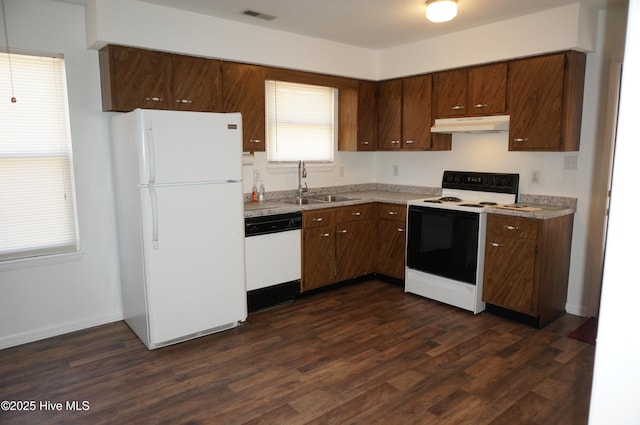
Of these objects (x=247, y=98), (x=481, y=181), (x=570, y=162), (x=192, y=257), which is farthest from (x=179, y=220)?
(x=570, y=162)

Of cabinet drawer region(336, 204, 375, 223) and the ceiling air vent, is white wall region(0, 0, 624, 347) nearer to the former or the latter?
the ceiling air vent

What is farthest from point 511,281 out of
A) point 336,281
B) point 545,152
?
point 336,281

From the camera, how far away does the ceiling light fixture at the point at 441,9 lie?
2.93 metres

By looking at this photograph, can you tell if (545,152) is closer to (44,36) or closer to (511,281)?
(511,281)

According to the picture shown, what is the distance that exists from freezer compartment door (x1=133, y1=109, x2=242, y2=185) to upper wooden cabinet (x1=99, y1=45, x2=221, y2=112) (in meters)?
0.50

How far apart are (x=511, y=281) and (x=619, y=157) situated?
10.1 ft

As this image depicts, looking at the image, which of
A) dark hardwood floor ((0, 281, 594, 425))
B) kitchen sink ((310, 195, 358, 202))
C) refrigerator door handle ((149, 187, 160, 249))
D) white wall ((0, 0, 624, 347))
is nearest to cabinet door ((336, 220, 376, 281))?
kitchen sink ((310, 195, 358, 202))

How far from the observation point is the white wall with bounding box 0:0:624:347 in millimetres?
3109

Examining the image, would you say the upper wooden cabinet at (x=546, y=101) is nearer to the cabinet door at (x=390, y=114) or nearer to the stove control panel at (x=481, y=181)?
the stove control panel at (x=481, y=181)

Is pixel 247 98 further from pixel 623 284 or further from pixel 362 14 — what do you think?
pixel 623 284

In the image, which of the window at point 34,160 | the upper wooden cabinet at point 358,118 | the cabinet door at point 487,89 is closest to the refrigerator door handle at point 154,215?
the window at point 34,160

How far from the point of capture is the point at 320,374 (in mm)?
2730

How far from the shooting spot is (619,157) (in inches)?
27.2

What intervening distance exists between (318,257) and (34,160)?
2.46m
